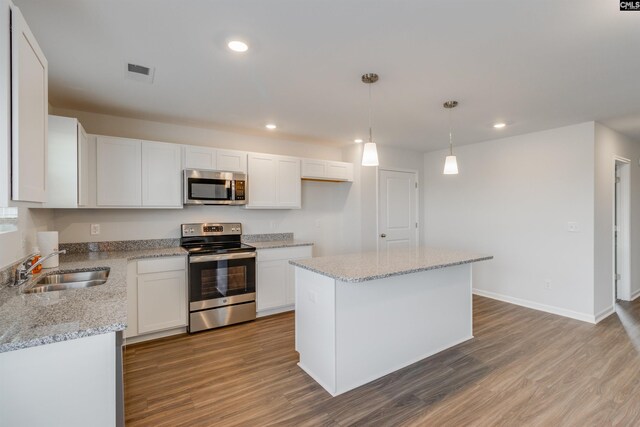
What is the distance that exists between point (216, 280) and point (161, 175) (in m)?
1.30

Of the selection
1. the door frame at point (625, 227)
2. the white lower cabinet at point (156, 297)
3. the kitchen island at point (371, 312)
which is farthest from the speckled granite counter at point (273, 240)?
the door frame at point (625, 227)

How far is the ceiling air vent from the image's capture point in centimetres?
225

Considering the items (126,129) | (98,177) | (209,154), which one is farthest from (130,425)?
(126,129)

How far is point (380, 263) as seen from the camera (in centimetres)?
249

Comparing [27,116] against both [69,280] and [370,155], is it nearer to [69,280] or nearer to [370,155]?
[69,280]

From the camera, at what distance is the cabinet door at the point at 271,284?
3.75m

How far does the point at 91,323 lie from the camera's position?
128 cm

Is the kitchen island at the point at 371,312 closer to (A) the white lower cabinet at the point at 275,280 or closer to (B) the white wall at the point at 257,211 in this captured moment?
(A) the white lower cabinet at the point at 275,280

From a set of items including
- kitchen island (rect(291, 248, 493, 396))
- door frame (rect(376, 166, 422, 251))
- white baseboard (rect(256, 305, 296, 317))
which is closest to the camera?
kitchen island (rect(291, 248, 493, 396))

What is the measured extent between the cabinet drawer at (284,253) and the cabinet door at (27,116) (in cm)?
236

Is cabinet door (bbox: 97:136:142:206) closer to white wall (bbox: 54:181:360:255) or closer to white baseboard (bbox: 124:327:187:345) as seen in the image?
white wall (bbox: 54:181:360:255)

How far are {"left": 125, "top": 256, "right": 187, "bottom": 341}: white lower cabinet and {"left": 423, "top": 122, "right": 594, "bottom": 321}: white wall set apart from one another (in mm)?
4096

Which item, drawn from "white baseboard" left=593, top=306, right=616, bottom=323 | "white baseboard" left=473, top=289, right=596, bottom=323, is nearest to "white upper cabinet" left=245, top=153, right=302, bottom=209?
"white baseboard" left=473, top=289, right=596, bottom=323

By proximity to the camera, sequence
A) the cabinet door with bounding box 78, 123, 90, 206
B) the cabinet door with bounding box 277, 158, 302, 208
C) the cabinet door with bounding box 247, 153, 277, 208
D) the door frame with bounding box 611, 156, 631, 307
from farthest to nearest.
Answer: the door frame with bounding box 611, 156, 631, 307 < the cabinet door with bounding box 277, 158, 302, 208 < the cabinet door with bounding box 247, 153, 277, 208 < the cabinet door with bounding box 78, 123, 90, 206
